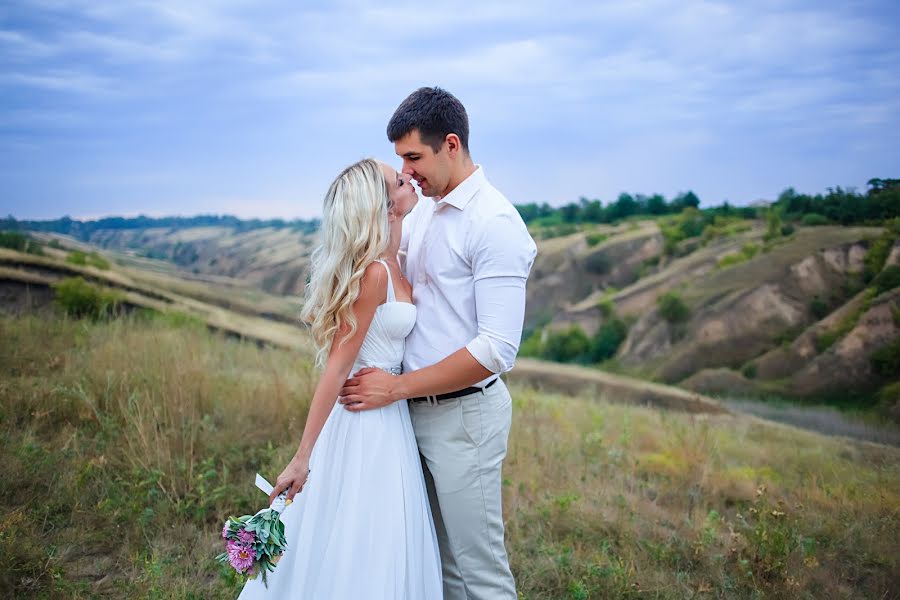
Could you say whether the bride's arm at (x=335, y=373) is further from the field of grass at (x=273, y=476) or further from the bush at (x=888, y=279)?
the bush at (x=888, y=279)

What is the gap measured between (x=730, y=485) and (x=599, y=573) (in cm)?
245

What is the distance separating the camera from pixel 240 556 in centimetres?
239

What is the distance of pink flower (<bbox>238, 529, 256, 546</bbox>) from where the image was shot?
7.89ft

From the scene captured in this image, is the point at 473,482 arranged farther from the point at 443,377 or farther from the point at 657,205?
the point at 657,205

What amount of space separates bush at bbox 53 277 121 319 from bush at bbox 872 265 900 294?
13.1 meters

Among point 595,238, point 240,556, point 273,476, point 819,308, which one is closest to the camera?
point 240,556

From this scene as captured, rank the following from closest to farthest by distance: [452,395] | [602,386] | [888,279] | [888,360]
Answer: [452,395], [888,360], [888,279], [602,386]

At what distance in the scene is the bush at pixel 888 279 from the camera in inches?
443

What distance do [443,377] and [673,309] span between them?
52.4ft

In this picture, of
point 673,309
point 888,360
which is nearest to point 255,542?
point 888,360

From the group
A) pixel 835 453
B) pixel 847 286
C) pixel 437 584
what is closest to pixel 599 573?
pixel 437 584

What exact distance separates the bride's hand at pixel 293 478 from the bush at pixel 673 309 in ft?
50.6

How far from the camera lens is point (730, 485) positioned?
579 cm

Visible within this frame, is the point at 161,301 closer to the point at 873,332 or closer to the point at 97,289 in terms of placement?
the point at 97,289
